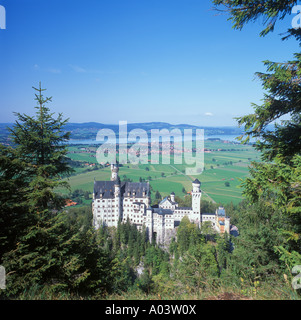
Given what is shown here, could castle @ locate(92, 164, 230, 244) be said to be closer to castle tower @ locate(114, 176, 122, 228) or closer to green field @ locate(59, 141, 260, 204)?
castle tower @ locate(114, 176, 122, 228)

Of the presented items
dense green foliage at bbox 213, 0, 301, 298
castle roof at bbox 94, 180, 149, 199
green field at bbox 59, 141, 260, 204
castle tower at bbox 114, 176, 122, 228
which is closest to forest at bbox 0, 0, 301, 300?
dense green foliage at bbox 213, 0, 301, 298

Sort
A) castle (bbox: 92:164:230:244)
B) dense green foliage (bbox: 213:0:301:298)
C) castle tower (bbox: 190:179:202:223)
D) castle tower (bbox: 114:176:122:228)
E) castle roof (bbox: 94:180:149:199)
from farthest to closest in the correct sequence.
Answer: castle tower (bbox: 190:179:202:223) → castle roof (bbox: 94:180:149:199) → castle tower (bbox: 114:176:122:228) → castle (bbox: 92:164:230:244) → dense green foliage (bbox: 213:0:301:298)

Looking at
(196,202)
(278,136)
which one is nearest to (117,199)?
(196,202)

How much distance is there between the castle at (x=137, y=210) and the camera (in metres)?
45.3

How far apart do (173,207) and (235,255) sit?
119ft

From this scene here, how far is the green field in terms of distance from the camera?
77250 mm

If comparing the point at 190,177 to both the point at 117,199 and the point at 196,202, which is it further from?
the point at 117,199

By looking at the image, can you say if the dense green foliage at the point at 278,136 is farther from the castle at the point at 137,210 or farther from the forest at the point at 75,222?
the castle at the point at 137,210

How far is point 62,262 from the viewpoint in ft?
23.7

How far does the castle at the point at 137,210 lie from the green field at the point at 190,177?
24.7 metres

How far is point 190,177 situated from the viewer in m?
102

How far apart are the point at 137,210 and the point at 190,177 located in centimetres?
6059

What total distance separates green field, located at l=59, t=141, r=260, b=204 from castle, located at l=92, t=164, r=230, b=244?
2470 cm
